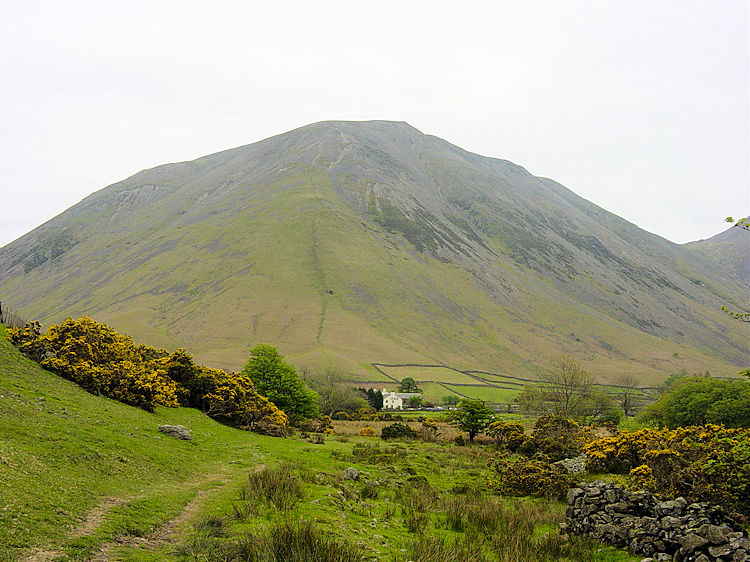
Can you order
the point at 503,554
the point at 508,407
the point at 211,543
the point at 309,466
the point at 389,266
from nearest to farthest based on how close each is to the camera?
the point at 211,543
the point at 503,554
the point at 309,466
the point at 508,407
the point at 389,266

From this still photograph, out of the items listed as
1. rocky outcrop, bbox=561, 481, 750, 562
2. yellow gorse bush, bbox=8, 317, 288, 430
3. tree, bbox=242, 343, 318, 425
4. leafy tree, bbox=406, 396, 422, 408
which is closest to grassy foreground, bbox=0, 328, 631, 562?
rocky outcrop, bbox=561, 481, 750, 562

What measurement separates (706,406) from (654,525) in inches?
1152

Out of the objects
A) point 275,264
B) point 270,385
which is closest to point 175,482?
point 270,385

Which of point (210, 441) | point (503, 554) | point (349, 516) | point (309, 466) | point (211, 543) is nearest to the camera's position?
point (211, 543)

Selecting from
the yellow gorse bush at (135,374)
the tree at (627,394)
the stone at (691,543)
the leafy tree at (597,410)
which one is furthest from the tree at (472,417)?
the tree at (627,394)

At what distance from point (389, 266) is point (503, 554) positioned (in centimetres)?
18391

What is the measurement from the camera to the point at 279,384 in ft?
138

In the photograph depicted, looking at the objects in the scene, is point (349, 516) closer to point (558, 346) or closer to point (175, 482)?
point (175, 482)

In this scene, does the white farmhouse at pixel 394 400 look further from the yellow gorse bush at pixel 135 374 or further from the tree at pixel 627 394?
the yellow gorse bush at pixel 135 374

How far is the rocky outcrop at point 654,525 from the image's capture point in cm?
1079

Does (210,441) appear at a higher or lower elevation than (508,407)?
higher

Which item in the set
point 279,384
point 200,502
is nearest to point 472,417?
point 279,384

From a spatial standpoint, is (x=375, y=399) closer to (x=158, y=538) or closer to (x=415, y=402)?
(x=415, y=402)

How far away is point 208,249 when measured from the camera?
648 feet
